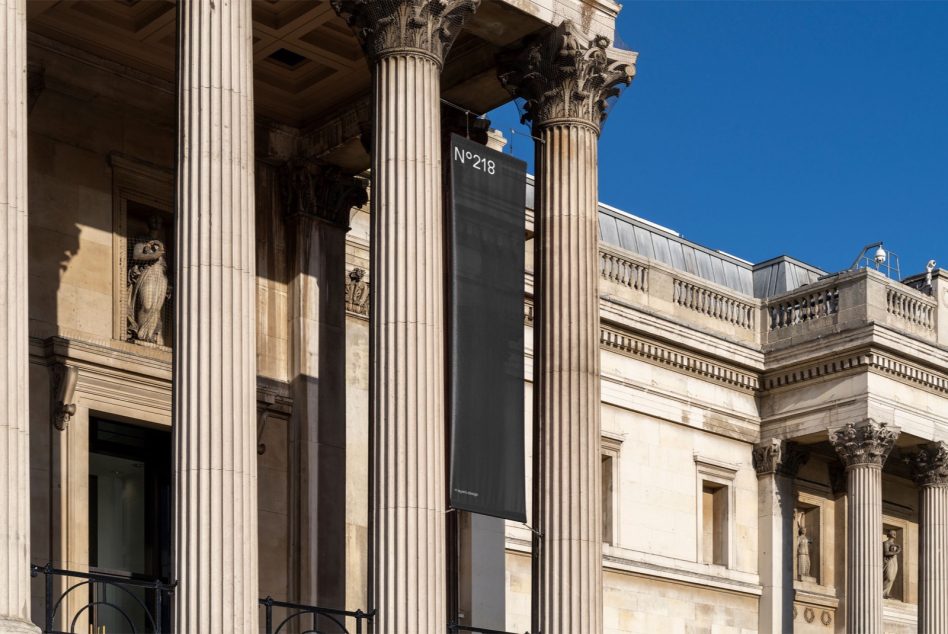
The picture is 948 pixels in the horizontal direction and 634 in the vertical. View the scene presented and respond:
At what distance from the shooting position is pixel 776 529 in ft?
140

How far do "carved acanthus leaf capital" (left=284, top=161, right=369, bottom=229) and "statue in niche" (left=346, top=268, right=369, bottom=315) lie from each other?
1.51 m

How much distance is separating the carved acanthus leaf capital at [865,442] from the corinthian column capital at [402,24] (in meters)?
18.3

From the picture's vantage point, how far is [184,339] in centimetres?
2262

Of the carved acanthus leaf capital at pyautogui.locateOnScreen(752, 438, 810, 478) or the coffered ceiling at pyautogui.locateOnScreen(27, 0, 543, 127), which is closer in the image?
the coffered ceiling at pyautogui.locateOnScreen(27, 0, 543, 127)

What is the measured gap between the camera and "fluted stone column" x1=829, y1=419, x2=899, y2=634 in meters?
41.2

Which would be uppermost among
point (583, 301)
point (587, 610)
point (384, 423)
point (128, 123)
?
point (128, 123)

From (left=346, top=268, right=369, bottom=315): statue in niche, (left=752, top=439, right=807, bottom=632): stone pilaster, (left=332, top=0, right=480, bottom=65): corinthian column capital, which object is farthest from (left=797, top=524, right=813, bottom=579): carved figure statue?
(left=332, top=0, right=480, bottom=65): corinthian column capital

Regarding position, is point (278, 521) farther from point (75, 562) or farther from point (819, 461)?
point (819, 461)

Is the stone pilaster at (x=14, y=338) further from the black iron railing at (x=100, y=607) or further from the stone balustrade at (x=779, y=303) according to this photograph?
the stone balustrade at (x=779, y=303)

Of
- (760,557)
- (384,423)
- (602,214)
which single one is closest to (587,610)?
(384,423)

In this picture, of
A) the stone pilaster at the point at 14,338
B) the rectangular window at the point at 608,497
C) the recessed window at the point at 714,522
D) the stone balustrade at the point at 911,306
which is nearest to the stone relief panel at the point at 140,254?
the stone pilaster at the point at 14,338

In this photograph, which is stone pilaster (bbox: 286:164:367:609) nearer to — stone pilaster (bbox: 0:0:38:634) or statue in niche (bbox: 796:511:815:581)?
stone pilaster (bbox: 0:0:38:634)

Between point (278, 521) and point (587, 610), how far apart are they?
20.3ft

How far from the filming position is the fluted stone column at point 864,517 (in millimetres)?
41188
